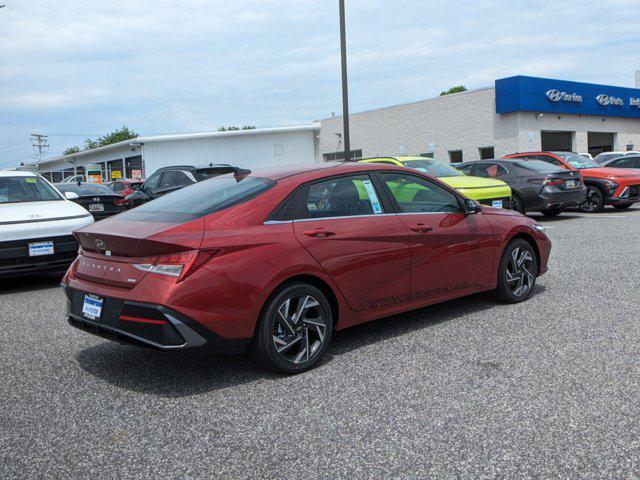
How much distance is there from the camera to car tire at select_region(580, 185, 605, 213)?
50.3 feet

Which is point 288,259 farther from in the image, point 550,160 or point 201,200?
A: point 550,160

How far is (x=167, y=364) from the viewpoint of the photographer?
452 centimetres

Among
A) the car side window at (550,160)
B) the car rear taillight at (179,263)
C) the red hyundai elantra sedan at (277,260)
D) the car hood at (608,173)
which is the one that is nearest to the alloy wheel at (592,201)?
the car hood at (608,173)

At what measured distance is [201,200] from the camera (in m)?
4.50

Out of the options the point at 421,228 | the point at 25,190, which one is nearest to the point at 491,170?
the point at 421,228

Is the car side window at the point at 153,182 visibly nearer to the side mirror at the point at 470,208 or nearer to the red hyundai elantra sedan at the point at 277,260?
the red hyundai elantra sedan at the point at 277,260

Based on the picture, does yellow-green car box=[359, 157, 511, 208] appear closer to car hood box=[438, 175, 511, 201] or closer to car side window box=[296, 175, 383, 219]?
car hood box=[438, 175, 511, 201]

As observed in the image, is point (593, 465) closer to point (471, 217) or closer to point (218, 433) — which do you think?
point (218, 433)

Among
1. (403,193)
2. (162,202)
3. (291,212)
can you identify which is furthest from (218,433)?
(403,193)

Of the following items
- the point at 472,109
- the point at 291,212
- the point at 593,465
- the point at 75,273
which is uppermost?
the point at 472,109

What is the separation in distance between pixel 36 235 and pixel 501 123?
88.1ft

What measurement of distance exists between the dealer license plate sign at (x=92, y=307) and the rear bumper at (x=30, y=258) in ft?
12.2

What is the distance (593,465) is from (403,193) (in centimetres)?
278

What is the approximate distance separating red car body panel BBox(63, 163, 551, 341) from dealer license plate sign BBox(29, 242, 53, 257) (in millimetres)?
3296
